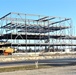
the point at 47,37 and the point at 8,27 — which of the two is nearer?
the point at 8,27

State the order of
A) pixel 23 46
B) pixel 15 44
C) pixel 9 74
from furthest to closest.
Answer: pixel 23 46, pixel 15 44, pixel 9 74

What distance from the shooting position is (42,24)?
99.2m

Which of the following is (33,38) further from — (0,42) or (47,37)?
(0,42)

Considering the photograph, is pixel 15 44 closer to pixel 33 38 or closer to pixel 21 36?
pixel 21 36

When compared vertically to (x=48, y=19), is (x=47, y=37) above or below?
below

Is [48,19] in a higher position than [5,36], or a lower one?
higher

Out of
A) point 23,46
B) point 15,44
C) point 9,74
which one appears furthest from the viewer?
point 23,46

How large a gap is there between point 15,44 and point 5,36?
269 inches

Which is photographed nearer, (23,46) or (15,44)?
(15,44)

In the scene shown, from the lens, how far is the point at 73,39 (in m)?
107

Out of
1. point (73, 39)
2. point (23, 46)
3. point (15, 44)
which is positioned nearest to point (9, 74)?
point (15, 44)

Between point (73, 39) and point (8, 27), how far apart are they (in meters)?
30.0

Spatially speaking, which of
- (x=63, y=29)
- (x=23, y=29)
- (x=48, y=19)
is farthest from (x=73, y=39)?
(x=23, y=29)

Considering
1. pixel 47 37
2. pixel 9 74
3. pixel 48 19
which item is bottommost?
pixel 9 74
